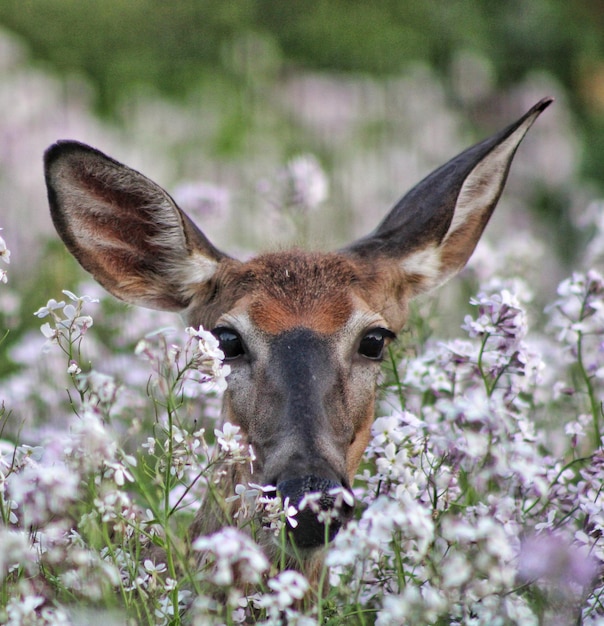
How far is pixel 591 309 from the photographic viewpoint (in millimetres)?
4652

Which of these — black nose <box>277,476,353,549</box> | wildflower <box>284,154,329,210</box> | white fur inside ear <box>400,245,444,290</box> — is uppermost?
wildflower <box>284,154,329,210</box>

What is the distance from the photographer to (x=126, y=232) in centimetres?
505

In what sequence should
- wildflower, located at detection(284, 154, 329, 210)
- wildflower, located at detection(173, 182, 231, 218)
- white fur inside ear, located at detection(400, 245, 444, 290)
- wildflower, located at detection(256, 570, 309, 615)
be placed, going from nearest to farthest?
wildflower, located at detection(256, 570, 309, 615), white fur inside ear, located at detection(400, 245, 444, 290), wildflower, located at detection(284, 154, 329, 210), wildflower, located at detection(173, 182, 231, 218)

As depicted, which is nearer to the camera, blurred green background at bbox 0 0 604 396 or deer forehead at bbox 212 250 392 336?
deer forehead at bbox 212 250 392 336

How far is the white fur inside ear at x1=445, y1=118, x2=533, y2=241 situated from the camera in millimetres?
5098

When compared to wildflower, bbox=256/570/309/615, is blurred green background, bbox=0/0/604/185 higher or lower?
higher

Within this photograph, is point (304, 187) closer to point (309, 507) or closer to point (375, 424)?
point (375, 424)

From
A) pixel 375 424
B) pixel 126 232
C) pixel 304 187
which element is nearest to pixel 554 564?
pixel 375 424

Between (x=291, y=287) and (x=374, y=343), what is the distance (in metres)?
0.39

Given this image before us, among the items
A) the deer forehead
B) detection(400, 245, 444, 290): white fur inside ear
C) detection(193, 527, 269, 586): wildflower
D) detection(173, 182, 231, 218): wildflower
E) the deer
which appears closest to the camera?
detection(193, 527, 269, 586): wildflower

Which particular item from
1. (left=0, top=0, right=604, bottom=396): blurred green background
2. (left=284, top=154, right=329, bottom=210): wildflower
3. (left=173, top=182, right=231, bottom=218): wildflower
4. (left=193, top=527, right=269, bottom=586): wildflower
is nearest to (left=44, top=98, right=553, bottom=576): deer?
(left=193, top=527, right=269, bottom=586): wildflower

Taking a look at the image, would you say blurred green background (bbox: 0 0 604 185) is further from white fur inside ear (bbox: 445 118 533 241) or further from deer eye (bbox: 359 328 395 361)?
deer eye (bbox: 359 328 395 361)

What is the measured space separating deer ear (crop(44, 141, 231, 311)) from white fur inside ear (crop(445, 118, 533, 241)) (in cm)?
111

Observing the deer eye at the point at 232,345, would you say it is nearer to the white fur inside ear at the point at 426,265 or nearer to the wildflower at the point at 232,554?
the white fur inside ear at the point at 426,265
